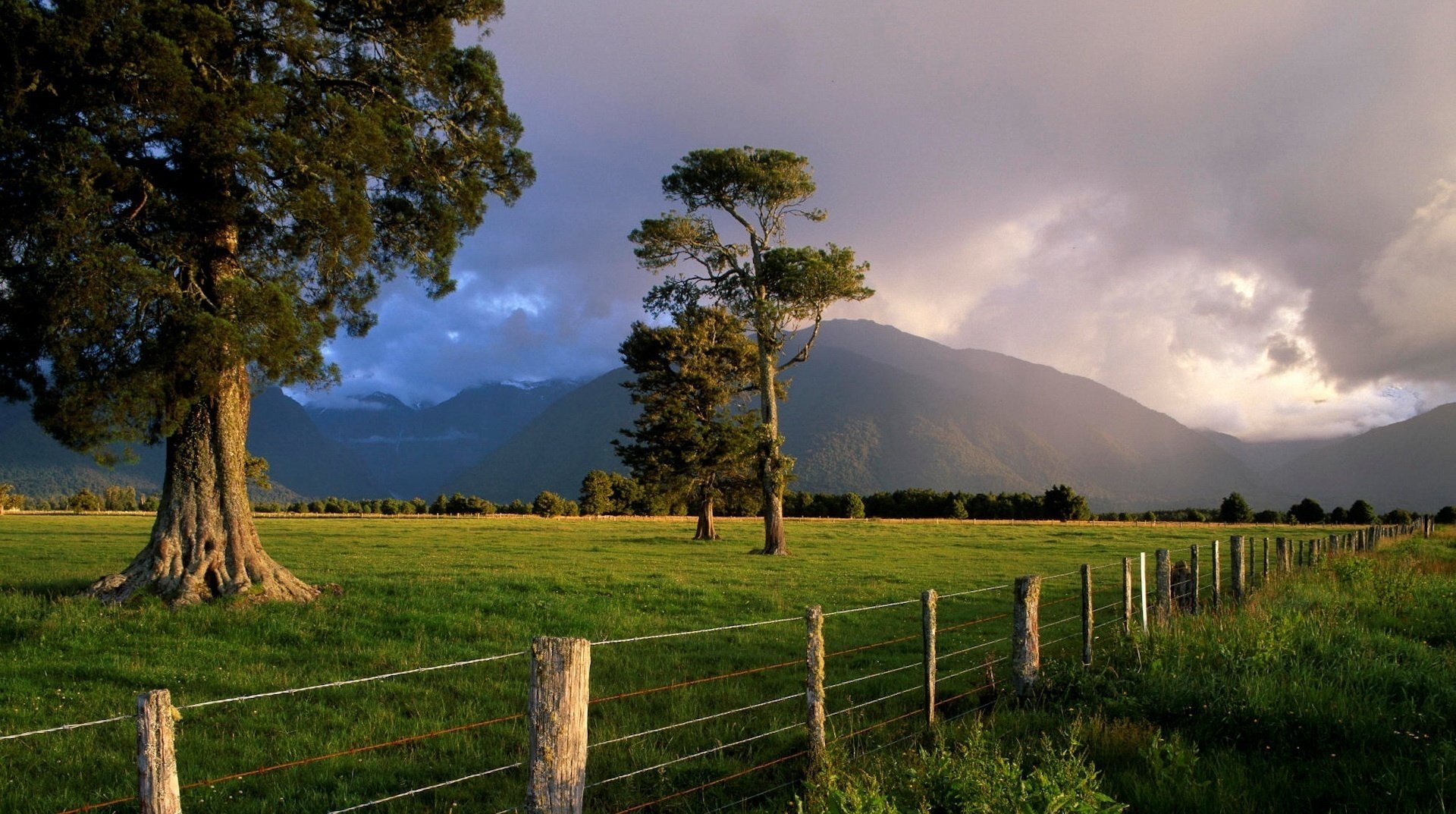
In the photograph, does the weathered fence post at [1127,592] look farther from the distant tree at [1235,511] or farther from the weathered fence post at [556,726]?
the distant tree at [1235,511]

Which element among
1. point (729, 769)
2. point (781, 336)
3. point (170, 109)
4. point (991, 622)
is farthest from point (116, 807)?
point (781, 336)

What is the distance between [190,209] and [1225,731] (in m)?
15.9

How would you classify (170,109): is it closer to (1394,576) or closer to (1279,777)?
(1279,777)

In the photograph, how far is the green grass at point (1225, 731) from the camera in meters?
5.14

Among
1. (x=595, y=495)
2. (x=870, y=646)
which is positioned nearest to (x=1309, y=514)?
(x=595, y=495)

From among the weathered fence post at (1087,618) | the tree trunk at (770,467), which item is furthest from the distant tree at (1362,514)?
the weathered fence post at (1087,618)

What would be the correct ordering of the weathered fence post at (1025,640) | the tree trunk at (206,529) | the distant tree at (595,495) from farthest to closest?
1. the distant tree at (595,495)
2. the tree trunk at (206,529)
3. the weathered fence post at (1025,640)

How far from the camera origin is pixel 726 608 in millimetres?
15797

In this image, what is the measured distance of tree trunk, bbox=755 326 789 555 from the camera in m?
30.1

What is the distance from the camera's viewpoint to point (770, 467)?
30.2 metres

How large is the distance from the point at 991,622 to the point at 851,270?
1866 cm

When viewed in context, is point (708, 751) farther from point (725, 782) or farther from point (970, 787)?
point (970, 787)

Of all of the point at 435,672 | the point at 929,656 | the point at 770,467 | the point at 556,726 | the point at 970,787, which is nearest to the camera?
the point at 556,726

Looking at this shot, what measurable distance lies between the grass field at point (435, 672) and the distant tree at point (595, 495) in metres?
51.0
